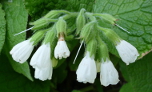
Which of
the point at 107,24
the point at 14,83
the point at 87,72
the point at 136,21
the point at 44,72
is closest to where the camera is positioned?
the point at 87,72

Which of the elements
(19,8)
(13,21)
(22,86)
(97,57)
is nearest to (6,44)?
(13,21)

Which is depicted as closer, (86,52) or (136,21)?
(86,52)

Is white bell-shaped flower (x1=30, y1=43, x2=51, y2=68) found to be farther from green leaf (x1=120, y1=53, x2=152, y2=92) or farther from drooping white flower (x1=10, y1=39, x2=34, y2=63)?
green leaf (x1=120, y1=53, x2=152, y2=92)

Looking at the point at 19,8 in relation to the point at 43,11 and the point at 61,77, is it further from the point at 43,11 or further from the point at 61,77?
the point at 61,77

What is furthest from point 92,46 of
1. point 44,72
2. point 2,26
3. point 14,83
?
point 14,83

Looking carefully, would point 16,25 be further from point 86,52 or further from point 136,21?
point 136,21

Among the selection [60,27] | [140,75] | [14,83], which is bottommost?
[14,83]

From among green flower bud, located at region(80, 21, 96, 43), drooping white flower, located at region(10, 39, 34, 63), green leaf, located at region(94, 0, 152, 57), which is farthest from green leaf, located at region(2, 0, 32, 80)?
green leaf, located at region(94, 0, 152, 57)
